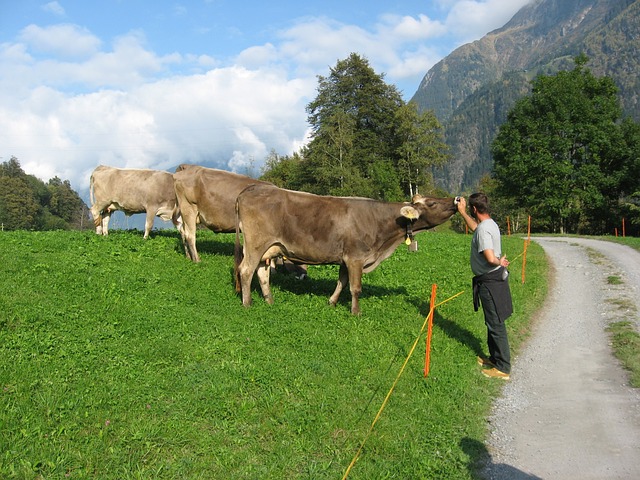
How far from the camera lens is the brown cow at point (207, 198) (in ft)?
47.7

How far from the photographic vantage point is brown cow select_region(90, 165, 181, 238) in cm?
1802

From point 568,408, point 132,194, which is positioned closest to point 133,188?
point 132,194

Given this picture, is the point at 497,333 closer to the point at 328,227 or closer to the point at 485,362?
the point at 485,362

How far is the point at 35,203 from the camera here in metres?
87.6

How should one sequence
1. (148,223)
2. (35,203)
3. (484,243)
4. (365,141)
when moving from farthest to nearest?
(35,203) < (365,141) < (148,223) < (484,243)

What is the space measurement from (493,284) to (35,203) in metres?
95.6

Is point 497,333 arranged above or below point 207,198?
below

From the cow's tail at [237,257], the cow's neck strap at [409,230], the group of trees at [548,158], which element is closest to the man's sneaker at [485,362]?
the cow's neck strap at [409,230]

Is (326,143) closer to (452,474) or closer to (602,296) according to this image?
(602,296)

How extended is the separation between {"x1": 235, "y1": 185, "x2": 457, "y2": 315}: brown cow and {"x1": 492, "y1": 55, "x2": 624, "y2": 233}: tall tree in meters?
42.9

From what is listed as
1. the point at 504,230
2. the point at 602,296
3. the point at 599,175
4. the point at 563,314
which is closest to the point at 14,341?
the point at 563,314

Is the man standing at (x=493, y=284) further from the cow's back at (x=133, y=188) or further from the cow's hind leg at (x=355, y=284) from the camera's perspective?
the cow's back at (x=133, y=188)

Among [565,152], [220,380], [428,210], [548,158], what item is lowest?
[220,380]

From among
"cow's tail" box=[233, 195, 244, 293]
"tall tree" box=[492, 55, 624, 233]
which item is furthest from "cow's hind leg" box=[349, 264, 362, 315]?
"tall tree" box=[492, 55, 624, 233]
